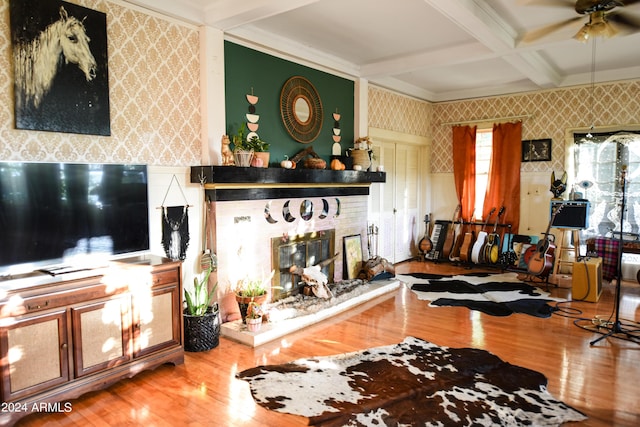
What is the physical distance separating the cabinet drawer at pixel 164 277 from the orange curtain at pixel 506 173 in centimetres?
555

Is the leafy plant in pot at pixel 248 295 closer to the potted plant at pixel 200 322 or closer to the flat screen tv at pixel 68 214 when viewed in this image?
the potted plant at pixel 200 322

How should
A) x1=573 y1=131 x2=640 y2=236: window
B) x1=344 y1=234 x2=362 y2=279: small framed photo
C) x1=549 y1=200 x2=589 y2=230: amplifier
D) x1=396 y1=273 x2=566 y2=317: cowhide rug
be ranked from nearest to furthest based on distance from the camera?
x1=396 y1=273 x2=566 y2=317: cowhide rug < x1=549 y1=200 x2=589 y2=230: amplifier < x1=344 y1=234 x2=362 y2=279: small framed photo < x1=573 y1=131 x2=640 y2=236: window

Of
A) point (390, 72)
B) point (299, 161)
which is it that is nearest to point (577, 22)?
point (390, 72)

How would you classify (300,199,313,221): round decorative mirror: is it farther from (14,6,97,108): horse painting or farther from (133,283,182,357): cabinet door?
(14,6,97,108): horse painting

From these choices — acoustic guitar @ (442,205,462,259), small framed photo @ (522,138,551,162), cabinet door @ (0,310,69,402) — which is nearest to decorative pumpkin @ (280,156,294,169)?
cabinet door @ (0,310,69,402)

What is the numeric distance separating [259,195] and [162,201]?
1.01 m

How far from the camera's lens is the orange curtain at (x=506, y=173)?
6918 millimetres

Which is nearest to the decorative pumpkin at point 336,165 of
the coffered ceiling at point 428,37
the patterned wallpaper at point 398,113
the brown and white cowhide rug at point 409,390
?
the coffered ceiling at point 428,37

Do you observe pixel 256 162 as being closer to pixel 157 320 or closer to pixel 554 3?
pixel 157 320

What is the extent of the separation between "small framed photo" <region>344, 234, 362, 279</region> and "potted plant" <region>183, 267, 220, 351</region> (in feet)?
7.62

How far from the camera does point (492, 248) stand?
6.82 metres

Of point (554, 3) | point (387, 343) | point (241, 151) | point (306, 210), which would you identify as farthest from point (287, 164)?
point (554, 3)

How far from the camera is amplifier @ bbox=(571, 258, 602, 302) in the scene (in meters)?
5.01

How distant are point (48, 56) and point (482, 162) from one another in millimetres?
6389
